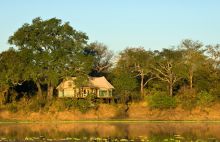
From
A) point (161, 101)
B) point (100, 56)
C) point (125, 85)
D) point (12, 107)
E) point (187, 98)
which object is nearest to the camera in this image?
point (12, 107)

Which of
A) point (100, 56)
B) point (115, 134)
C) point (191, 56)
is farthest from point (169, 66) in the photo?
point (115, 134)

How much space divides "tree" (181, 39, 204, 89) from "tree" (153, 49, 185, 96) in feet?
3.81

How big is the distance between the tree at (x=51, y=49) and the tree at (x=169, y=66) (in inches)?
466

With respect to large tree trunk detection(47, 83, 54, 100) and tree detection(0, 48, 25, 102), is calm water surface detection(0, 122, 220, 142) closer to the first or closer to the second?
tree detection(0, 48, 25, 102)

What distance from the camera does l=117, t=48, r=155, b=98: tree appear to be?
8144 centimetres

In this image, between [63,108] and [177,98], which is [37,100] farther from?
[177,98]

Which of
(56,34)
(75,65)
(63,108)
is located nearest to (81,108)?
(63,108)

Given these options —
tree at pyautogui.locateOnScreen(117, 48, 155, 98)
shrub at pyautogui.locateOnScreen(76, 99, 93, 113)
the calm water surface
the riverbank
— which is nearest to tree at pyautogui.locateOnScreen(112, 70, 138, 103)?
tree at pyautogui.locateOnScreen(117, 48, 155, 98)

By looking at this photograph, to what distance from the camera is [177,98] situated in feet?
241

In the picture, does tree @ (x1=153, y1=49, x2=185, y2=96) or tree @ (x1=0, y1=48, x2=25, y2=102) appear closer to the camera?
tree @ (x1=0, y1=48, x2=25, y2=102)

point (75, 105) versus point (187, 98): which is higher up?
point (187, 98)

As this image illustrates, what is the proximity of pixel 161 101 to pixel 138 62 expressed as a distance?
12.4 metres

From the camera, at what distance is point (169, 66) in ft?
264

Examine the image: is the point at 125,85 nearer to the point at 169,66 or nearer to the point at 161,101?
the point at 169,66
